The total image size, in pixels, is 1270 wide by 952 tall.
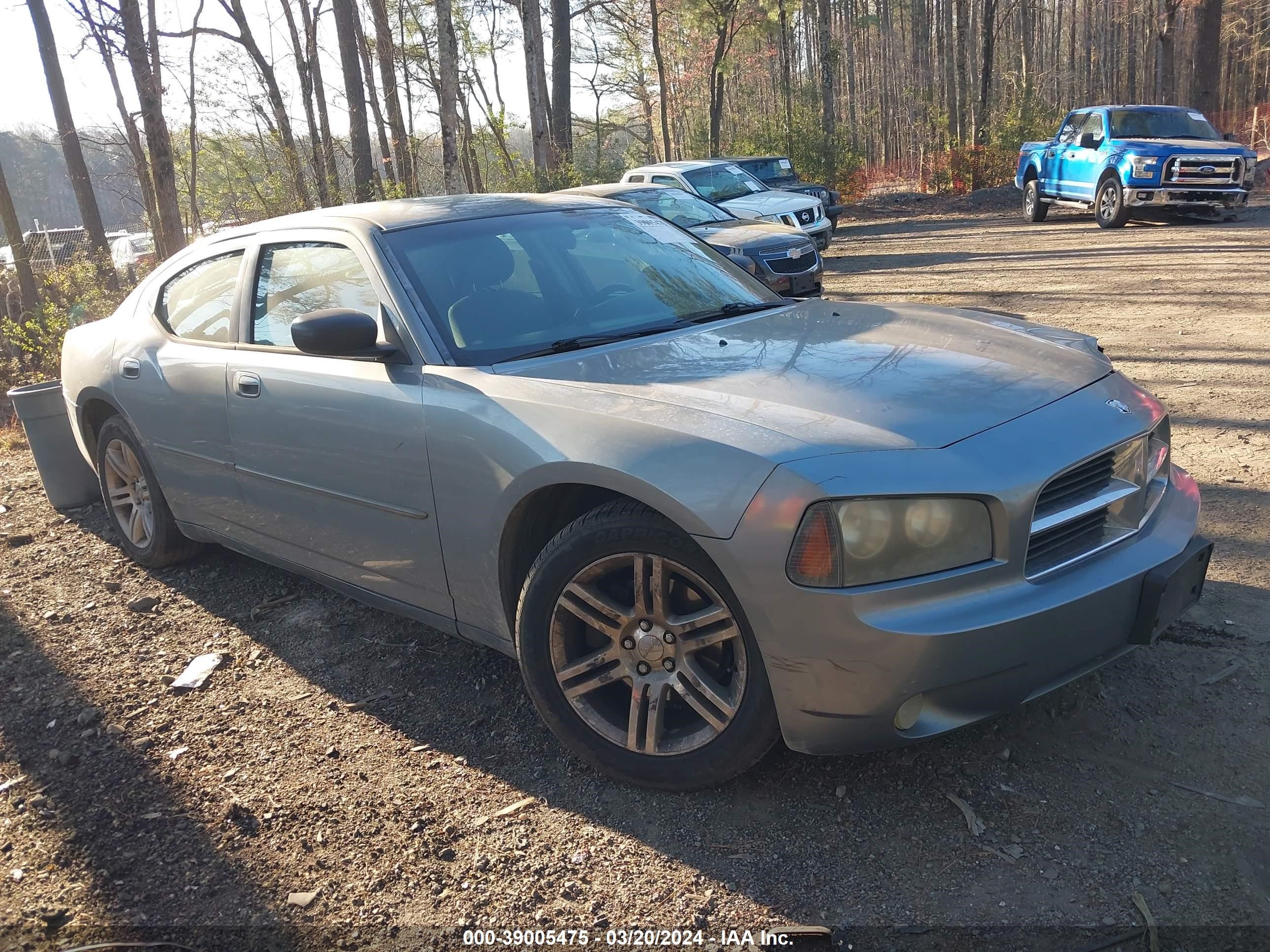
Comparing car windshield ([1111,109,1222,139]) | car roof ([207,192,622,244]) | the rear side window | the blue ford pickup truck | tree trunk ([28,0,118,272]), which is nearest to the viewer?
car roof ([207,192,622,244])

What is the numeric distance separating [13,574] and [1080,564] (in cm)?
521

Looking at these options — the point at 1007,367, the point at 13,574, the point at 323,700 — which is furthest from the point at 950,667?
the point at 13,574

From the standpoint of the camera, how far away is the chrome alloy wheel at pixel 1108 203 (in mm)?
16672

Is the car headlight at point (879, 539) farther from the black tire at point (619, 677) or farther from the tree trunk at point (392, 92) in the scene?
the tree trunk at point (392, 92)

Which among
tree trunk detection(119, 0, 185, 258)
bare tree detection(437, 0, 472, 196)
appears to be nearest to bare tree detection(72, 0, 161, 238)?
tree trunk detection(119, 0, 185, 258)

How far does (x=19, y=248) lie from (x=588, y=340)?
16.1 meters

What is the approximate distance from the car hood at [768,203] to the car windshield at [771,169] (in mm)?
4287

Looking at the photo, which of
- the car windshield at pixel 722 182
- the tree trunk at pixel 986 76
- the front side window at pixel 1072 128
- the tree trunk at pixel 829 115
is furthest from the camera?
the tree trunk at pixel 829 115

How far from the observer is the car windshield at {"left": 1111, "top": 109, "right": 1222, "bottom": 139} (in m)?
16.3

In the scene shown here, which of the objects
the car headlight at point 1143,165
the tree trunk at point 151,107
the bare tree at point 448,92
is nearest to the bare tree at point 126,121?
the tree trunk at point 151,107

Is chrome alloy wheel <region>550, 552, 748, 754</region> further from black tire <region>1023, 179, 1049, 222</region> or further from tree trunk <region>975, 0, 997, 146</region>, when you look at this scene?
tree trunk <region>975, 0, 997, 146</region>

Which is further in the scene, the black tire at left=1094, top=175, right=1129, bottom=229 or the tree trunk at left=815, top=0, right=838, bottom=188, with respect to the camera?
the tree trunk at left=815, top=0, right=838, bottom=188

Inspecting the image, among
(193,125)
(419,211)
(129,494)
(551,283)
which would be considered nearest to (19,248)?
(193,125)

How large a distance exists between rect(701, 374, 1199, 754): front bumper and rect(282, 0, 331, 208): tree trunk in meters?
18.1
